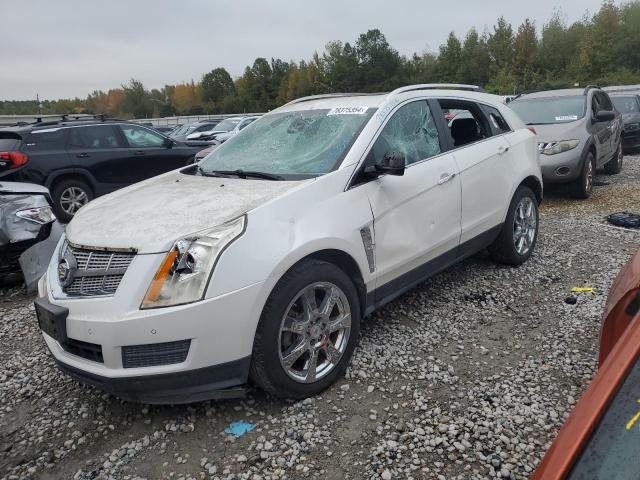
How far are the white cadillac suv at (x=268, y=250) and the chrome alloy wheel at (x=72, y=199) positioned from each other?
5196 mm

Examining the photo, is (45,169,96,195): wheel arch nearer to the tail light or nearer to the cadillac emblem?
the tail light

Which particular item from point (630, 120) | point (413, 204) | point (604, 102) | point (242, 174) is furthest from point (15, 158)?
point (630, 120)

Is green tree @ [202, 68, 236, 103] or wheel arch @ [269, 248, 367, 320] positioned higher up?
green tree @ [202, 68, 236, 103]

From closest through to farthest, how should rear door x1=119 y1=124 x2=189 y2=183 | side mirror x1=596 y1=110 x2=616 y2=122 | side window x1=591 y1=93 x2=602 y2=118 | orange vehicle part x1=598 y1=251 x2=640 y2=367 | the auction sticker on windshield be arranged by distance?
orange vehicle part x1=598 y1=251 x2=640 y2=367 < the auction sticker on windshield < side mirror x1=596 y1=110 x2=616 y2=122 < side window x1=591 y1=93 x2=602 y2=118 < rear door x1=119 y1=124 x2=189 y2=183

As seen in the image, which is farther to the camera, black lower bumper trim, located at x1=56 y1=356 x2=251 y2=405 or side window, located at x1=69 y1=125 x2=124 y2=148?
side window, located at x1=69 y1=125 x2=124 y2=148

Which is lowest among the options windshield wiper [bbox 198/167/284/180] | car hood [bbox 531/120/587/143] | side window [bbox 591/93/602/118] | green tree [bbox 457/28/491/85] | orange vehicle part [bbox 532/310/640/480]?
orange vehicle part [bbox 532/310/640/480]

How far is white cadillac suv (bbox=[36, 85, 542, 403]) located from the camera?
254 cm

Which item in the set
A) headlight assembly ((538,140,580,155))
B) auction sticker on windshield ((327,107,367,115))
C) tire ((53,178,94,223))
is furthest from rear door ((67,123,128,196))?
headlight assembly ((538,140,580,155))

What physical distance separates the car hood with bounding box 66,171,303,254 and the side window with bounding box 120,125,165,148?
20.0 ft

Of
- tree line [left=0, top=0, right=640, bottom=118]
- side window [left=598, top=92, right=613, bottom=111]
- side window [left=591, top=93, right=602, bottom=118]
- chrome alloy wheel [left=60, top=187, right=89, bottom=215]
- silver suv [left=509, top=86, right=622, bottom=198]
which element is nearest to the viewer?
silver suv [left=509, top=86, right=622, bottom=198]

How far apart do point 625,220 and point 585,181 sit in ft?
5.59

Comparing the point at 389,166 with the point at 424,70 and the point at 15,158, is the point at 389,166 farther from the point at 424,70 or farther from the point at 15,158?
the point at 424,70

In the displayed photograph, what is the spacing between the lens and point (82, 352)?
8.85 feet

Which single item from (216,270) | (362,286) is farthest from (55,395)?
(362,286)
